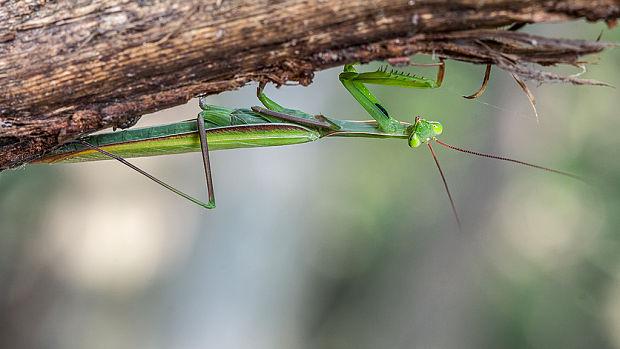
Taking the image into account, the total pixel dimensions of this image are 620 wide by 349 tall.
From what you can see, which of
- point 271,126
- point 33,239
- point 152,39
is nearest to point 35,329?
point 33,239

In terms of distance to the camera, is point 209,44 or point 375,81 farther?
point 375,81

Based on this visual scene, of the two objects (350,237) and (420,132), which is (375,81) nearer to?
(420,132)

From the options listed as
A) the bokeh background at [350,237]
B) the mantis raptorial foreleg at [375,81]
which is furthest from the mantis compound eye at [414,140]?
the bokeh background at [350,237]

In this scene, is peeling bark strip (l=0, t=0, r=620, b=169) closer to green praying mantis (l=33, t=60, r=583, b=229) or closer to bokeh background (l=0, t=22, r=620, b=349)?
green praying mantis (l=33, t=60, r=583, b=229)

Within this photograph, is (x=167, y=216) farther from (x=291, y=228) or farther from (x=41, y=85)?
(x=41, y=85)

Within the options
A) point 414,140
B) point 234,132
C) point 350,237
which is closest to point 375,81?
point 414,140

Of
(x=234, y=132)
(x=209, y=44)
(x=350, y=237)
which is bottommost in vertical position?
(x=209, y=44)

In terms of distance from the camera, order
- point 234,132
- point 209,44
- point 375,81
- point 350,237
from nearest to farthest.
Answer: point 209,44, point 375,81, point 234,132, point 350,237

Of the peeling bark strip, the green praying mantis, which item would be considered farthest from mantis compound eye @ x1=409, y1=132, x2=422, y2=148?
the peeling bark strip
